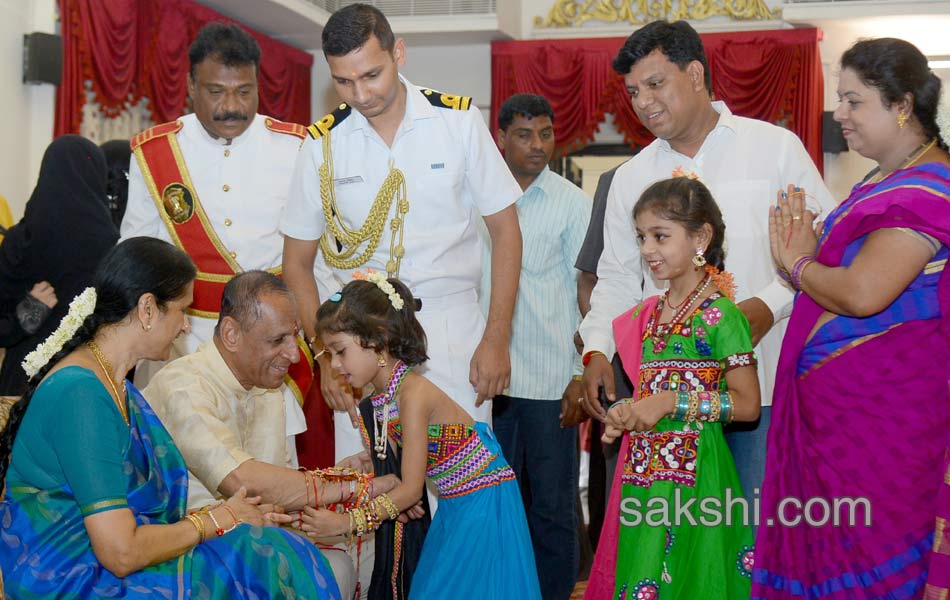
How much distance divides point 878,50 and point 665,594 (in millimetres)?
1400

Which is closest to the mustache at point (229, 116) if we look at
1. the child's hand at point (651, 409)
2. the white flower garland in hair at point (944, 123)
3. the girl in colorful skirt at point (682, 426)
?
the girl in colorful skirt at point (682, 426)

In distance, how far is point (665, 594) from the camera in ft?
8.63

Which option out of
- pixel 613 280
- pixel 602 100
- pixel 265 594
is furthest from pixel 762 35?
pixel 265 594

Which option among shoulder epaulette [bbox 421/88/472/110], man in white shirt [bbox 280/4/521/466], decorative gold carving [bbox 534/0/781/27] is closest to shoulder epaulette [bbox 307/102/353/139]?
man in white shirt [bbox 280/4/521/466]

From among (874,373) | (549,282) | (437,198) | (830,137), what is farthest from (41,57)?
(830,137)

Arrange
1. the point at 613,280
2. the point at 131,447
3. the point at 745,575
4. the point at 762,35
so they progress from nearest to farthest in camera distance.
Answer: the point at 131,447, the point at 745,575, the point at 613,280, the point at 762,35

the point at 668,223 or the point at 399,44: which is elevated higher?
the point at 399,44

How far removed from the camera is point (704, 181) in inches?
119

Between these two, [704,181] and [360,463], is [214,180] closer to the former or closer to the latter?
[360,463]

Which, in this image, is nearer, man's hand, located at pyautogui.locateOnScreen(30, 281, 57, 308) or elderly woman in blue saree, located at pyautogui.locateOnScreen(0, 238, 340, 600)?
elderly woman in blue saree, located at pyautogui.locateOnScreen(0, 238, 340, 600)

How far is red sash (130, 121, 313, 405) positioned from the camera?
3520 mm

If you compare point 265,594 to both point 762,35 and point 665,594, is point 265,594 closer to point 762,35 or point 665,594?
point 665,594

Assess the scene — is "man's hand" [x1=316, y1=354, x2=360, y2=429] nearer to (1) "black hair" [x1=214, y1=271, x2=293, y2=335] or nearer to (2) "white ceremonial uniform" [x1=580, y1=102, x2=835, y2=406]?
(1) "black hair" [x1=214, y1=271, x2=293, y2=335]

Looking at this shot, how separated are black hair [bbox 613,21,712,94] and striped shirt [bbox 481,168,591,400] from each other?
1.16 metres
